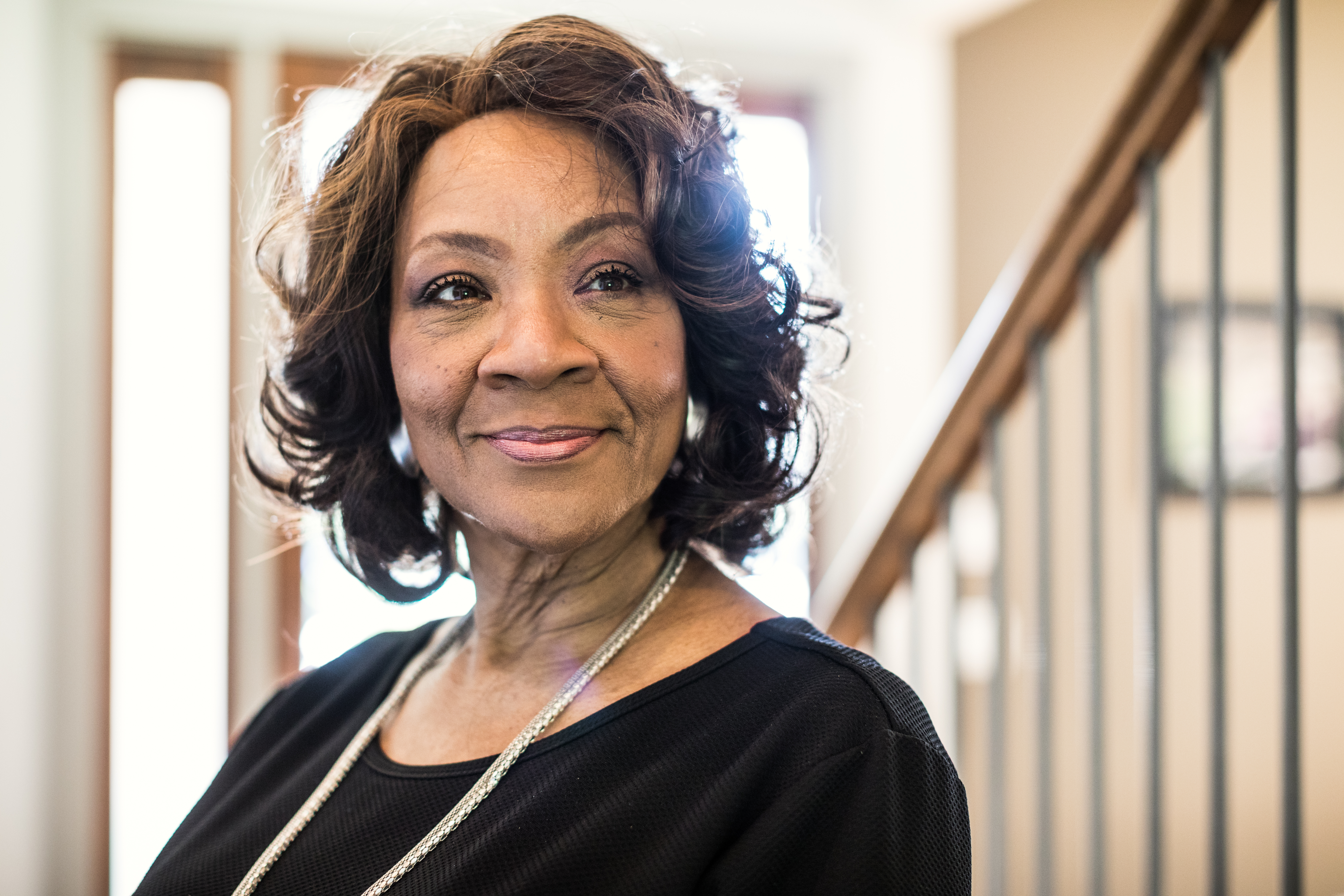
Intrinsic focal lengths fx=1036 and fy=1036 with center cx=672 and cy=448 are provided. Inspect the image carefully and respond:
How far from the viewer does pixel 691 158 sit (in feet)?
3.00

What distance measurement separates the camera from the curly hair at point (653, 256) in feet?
3.01

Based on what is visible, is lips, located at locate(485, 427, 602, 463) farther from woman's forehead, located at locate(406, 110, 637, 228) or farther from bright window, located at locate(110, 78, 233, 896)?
bright window, located at locate(110, 78, 233, 896)

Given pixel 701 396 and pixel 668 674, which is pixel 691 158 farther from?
pixel 668 674

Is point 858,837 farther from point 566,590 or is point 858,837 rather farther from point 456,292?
point 456,292

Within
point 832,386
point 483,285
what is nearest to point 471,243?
point 483,285

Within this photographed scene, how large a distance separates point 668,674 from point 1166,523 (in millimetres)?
3042

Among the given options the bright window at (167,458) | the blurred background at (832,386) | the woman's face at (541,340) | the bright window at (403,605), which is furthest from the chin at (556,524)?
the bright window at (167,458)

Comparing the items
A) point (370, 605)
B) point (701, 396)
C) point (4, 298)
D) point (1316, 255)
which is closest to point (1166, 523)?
point (1316, 255)

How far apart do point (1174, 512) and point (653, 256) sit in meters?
3.14

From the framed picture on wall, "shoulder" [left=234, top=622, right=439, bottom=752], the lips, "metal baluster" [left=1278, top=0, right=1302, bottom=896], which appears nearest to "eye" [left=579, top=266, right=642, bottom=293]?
the lips

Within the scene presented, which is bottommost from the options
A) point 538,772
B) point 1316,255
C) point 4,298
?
point 538,772

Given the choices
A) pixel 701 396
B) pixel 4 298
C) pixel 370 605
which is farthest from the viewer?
pixel 370 605

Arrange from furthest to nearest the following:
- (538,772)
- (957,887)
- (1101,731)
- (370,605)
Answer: (370,605) → (1101,731) → (538,772) → (957,887)

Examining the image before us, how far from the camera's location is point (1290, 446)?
1061mm
